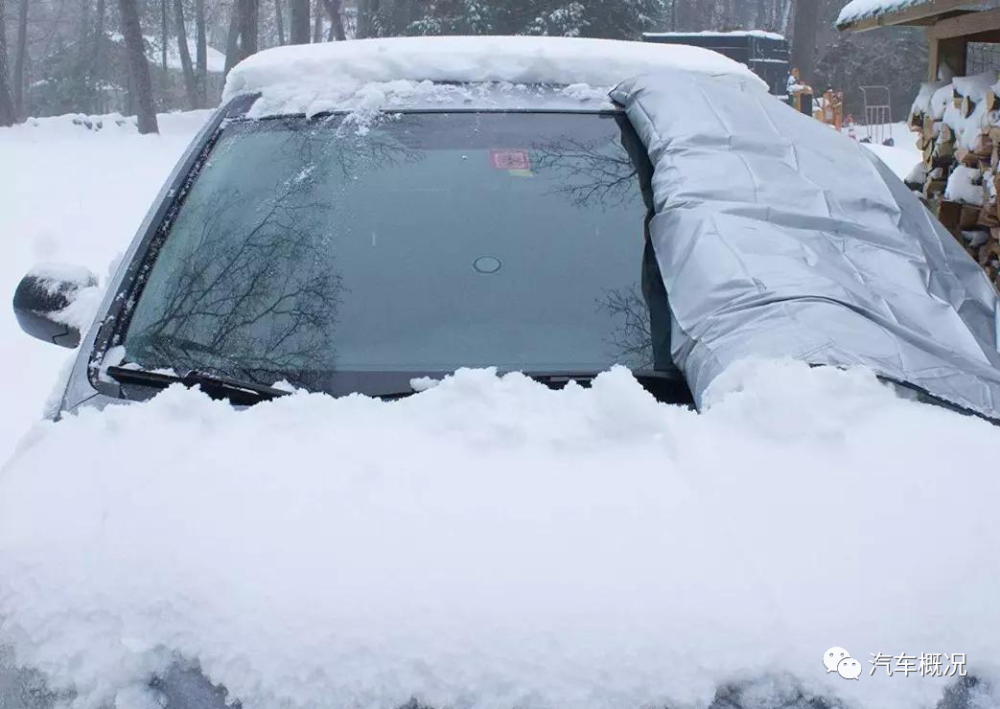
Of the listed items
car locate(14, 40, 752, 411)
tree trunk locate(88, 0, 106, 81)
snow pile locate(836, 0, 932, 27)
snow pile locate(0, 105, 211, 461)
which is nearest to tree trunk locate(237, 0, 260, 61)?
snow pile locate(0, 105, 211, 461)

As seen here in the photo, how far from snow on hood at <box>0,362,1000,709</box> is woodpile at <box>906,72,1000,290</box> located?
4.00 metres

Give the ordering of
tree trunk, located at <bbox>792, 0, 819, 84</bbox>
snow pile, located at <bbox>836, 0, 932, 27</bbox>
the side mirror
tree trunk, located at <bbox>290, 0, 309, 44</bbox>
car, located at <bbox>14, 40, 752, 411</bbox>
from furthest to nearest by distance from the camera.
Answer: tree trunk, located at <bbox>792, 0, 819, 84</bbox>
tree trunk, located at <bbox>290, 0, 309, 44</bbox>
snow pile, located at <bbox>836, 0, 932, 27</bbox>
the side mirror
car, located at <bbox>14, 40, 752, 411</bbox>

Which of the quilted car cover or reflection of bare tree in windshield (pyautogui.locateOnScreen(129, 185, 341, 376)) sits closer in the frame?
the quilted car cover

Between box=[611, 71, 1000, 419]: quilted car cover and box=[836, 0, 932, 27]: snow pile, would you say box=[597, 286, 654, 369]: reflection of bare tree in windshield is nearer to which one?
box=[611, 71, 1000, 419]: quilted car cover

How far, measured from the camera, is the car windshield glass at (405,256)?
2107mm

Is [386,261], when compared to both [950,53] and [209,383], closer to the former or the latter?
[209,383]

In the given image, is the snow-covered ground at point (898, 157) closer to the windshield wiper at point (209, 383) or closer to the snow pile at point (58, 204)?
the windshield wiper at point (209, 383)

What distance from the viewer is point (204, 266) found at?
2.30 metres

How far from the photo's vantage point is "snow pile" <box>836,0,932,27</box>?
18.9 feet

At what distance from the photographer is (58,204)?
43.2ft

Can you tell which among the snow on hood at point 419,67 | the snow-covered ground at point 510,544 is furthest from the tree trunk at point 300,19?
the snow-covered ground at point 510,544

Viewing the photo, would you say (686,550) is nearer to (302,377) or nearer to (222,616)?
(222,616)

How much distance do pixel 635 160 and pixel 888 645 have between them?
1566mm

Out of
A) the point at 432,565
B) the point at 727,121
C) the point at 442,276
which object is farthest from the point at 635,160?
the point at 432,565
